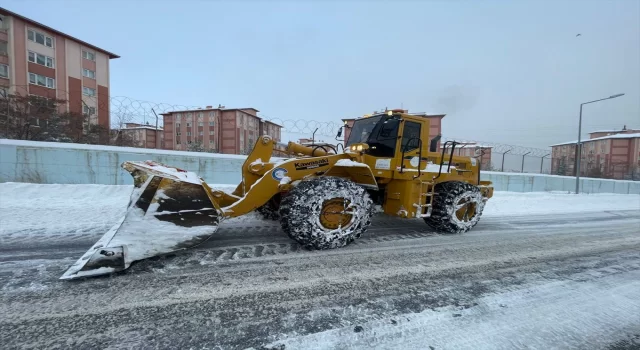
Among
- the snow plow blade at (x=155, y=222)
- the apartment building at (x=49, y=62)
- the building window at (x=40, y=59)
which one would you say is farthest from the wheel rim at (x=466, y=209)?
the building window at (x=40, y=59)

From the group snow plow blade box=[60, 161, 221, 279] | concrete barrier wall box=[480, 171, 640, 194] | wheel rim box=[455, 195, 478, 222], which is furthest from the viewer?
concrete barrier wall box=[480, 171, 640, 194]

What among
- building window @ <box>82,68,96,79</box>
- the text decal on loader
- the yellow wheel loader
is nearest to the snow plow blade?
the yellow wheel loader

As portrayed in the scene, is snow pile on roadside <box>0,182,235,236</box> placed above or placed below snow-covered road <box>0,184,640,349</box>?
above

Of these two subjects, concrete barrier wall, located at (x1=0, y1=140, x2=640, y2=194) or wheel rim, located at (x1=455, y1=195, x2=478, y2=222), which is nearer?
wheel rim, located at (x1=455, y1=195, x2=478, y2=222)

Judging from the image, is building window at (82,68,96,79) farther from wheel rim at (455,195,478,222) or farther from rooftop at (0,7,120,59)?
wheel rim at (455,195,478,222)

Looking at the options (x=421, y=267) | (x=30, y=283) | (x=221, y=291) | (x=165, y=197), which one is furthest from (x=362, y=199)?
(x=30, y=283)

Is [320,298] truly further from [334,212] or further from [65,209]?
[65,209]

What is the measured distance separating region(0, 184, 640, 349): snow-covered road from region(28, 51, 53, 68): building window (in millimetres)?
33513

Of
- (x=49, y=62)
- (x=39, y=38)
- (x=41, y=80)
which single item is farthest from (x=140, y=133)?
(x=39, y=38)

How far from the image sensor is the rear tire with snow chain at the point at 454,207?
18.4ft

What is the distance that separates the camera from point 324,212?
430 centimetres

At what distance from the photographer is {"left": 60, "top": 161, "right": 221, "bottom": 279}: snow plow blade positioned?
3095 millimetres

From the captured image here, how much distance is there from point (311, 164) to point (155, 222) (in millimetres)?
2209

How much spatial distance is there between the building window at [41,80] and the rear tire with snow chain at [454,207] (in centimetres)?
3785
